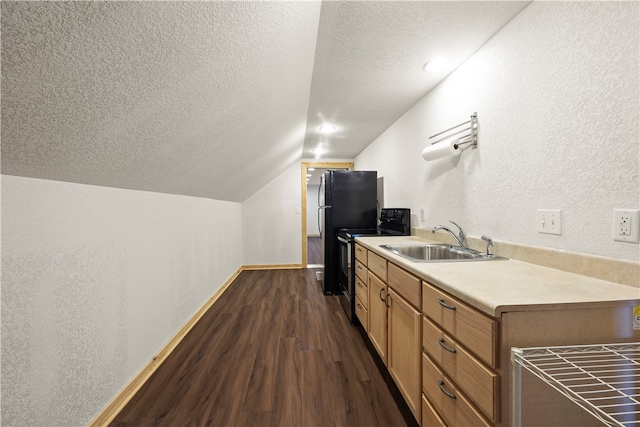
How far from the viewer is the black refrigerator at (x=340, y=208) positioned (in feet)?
11.2

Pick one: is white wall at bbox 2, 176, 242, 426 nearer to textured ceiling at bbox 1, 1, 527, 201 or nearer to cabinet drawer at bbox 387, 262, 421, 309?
textured ceiling at bbox 1, 1, 527, 201

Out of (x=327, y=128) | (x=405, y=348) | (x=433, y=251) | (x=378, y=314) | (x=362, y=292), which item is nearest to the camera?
(x=405, y=348)

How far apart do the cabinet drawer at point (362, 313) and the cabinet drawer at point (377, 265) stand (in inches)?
15.6

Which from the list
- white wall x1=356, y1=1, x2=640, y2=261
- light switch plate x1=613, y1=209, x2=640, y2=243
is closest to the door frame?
white wall x1=356, y1=1, x2=640, y2=261

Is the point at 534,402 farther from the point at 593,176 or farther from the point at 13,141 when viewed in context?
the point at 13,141

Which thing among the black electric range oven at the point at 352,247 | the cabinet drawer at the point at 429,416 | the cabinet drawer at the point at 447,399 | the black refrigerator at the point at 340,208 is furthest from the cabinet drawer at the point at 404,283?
the black refrigerator at the point at 340,208

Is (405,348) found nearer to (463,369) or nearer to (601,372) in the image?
(463,369)

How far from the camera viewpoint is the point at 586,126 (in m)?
1.11

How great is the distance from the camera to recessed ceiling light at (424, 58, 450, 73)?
73.0 inches

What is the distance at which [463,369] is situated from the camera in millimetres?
940

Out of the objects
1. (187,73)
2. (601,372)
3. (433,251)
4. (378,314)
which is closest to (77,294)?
(187,73)

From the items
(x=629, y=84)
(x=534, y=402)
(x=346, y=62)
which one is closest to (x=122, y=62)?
(x=346, y=62)

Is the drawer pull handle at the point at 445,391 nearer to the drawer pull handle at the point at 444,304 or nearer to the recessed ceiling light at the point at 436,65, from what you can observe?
the drawer pull handle at the point at 444,304

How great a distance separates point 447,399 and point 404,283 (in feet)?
1.74
